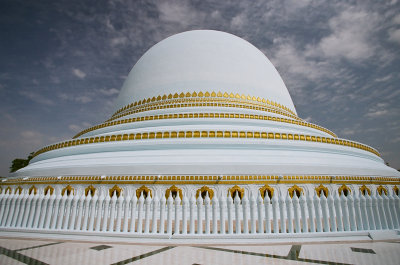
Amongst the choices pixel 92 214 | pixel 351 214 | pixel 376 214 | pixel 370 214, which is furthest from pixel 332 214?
pixel 92 214

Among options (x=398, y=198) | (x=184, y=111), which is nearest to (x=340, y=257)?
(x=398, y=198)

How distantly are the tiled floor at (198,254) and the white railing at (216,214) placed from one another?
1.74 feet

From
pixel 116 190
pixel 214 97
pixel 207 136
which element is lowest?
pixel 116 190

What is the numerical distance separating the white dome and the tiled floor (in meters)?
8.62

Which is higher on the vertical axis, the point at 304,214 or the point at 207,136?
the point at 207,136

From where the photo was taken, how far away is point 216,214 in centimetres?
523

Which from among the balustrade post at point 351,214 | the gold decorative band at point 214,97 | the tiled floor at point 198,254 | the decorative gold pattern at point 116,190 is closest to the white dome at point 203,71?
the gold decorative band at point 214,97

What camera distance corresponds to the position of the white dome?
40.5 feet

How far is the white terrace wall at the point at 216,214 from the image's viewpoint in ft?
16.8

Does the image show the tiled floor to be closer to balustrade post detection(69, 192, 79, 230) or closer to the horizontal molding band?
balustrade post detection(69, 192, 79, 230)

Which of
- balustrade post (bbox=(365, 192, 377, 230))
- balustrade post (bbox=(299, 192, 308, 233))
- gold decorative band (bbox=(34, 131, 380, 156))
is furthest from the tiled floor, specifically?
gold decorative band (bbox=(34, 131, 380, 156))

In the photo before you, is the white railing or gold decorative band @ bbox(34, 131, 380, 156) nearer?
the white railing

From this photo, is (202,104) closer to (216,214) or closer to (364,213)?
(216,214)

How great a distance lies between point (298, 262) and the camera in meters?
3.67
